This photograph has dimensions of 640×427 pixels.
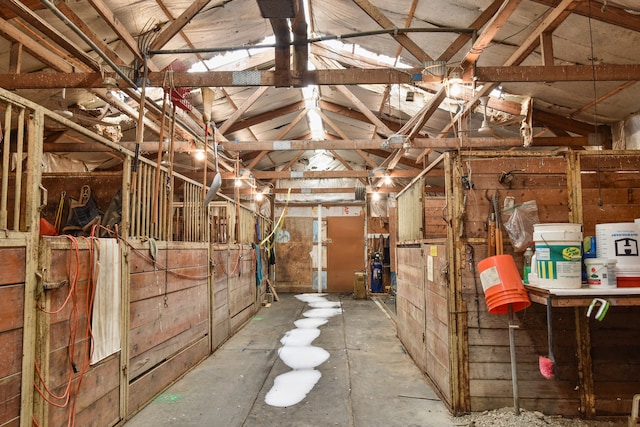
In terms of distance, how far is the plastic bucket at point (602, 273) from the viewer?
2.22m

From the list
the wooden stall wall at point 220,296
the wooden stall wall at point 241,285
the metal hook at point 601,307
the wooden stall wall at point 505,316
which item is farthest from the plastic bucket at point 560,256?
the wooden stall wall at point 241,285

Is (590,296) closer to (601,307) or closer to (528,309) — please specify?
(601,307)

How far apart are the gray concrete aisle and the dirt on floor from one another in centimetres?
19

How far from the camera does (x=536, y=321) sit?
295 centimetres

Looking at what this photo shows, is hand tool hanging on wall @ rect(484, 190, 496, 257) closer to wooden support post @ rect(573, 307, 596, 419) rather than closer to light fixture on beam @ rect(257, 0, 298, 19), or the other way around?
wooden support post @ rect(573, 307, 596, 419)

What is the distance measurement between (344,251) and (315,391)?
7.85 m

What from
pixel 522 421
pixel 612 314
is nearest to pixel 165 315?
pixel 522 421

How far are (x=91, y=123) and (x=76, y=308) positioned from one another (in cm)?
364

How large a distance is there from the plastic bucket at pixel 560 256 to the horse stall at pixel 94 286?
292 cm

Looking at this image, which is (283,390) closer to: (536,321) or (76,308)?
(76,308)

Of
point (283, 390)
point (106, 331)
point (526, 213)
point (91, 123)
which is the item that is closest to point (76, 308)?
point (106, 331)

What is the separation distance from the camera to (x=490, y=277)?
2.63 metres

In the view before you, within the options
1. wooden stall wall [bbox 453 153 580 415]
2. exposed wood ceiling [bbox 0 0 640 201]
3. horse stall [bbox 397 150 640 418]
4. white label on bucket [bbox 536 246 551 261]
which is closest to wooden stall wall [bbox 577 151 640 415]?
horse stall [bbox 397 150 640 418]

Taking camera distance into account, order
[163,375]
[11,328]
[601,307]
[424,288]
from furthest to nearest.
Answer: [424,288] → [163,375] → [601,307] → [11,328]
